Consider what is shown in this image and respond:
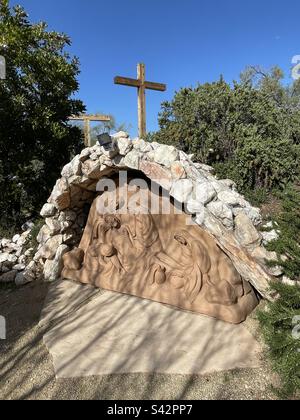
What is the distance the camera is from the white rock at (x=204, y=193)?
419 centimetres

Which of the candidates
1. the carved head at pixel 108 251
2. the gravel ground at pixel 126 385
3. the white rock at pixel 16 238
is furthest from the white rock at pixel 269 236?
the white rock at pixel 16 238

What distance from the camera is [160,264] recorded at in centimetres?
510

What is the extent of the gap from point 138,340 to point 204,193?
1.96 meters

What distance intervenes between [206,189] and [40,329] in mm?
2873

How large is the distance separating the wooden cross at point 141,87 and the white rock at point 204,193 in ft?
11.5

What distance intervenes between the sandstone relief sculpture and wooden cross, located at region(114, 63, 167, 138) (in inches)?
105

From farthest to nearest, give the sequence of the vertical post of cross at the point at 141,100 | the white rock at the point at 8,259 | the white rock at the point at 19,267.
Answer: the vertical post of cross at the point at 141,100 → the white rock at the point at 8,259 → the white rock at the point at 19,267

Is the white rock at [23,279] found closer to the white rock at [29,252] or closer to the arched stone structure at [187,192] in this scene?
the arched stone structure at [187,192]

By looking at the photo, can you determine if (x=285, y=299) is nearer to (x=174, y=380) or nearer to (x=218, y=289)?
(x=218, y=289)

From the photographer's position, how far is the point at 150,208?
5324mm

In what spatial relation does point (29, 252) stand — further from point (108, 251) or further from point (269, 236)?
point (269, 236)

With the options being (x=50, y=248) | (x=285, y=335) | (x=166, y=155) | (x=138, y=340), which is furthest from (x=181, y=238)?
(x=50, y=248)
